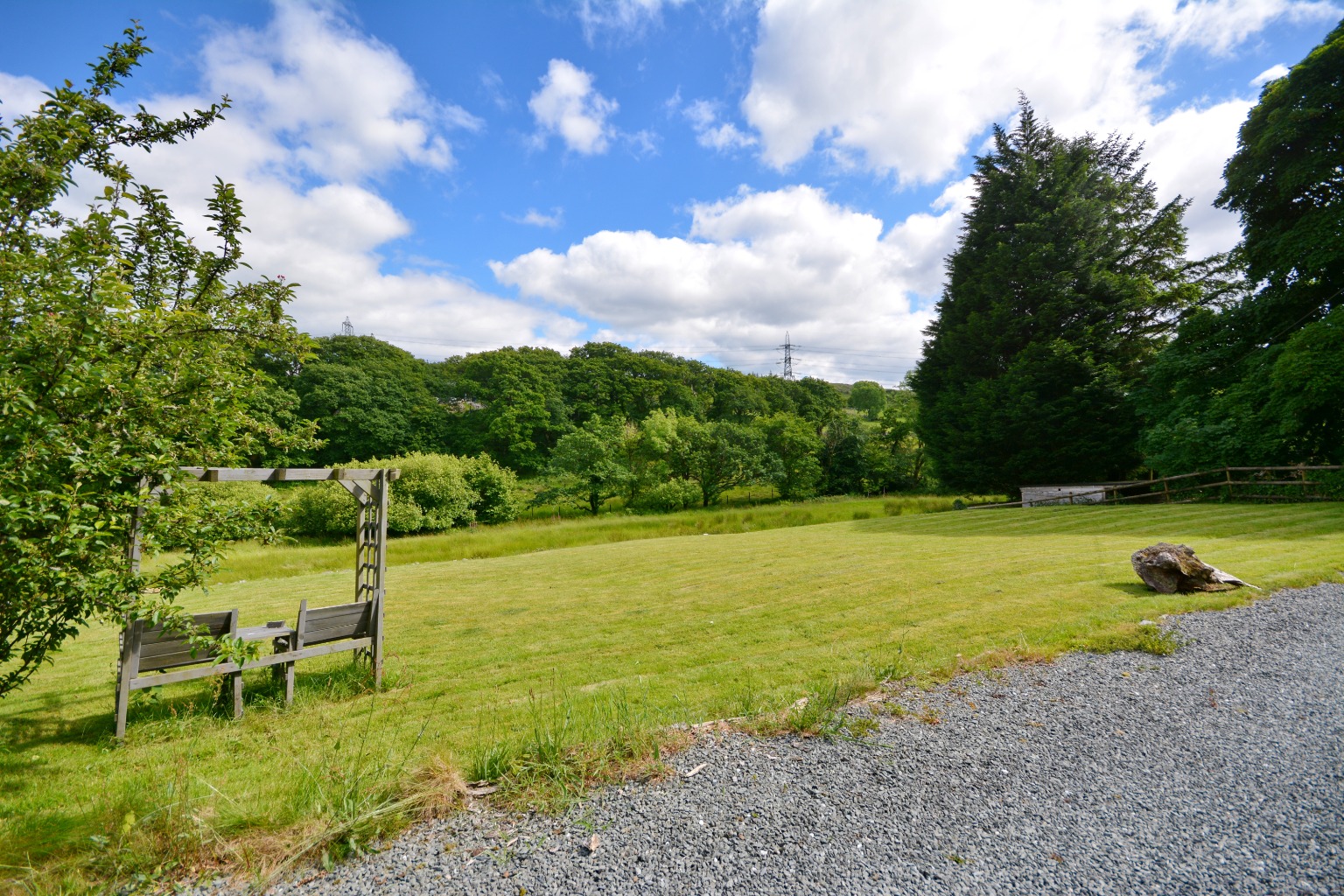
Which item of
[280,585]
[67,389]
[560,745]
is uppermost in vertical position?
[67,389]

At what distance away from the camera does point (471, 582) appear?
13.0 meters

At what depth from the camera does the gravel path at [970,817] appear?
8.70 ft

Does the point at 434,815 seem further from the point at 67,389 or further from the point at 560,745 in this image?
the point at 67,389

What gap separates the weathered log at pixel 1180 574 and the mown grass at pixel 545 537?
657 inches

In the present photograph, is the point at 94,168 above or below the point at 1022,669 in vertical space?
above

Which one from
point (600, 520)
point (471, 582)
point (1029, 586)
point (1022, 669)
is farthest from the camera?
point (600, 520)

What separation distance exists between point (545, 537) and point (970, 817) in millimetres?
20996

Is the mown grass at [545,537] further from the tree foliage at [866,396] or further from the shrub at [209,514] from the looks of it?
the tree foliage at [866,396]

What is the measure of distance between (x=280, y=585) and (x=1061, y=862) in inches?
670

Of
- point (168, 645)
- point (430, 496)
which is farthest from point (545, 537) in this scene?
point (168, 645)

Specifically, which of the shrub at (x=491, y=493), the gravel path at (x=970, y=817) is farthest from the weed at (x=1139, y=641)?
the shrub at (x=491, y=493)

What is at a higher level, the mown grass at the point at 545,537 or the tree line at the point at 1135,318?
the tree line at the point at 1135,318

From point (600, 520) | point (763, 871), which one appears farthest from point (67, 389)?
point (600, 520)

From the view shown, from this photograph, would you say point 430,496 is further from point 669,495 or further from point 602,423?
point 602,423
